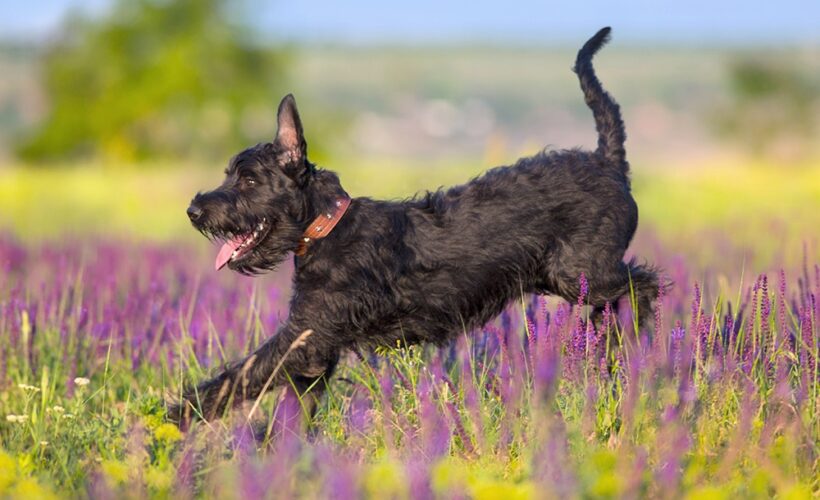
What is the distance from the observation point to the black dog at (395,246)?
A: 458 centimetres

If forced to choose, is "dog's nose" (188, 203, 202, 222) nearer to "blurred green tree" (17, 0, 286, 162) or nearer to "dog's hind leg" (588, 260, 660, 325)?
"dog's hind leg" (588, 260, 660, 325)

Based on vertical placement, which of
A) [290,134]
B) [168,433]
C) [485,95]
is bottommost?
[168,433]

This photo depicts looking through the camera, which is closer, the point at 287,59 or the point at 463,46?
the point at 287,59

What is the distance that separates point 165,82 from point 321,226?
30789mm

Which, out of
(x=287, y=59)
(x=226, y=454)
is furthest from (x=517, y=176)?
(x=287, y=59)

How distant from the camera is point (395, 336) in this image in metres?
4.82

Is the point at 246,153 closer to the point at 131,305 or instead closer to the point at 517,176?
the point at 517,176

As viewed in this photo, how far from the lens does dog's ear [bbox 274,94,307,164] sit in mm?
4645

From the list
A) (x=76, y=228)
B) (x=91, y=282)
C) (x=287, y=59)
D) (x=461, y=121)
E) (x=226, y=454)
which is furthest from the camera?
(x=461, y=121)

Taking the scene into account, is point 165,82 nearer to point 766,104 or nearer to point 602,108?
point 766,104

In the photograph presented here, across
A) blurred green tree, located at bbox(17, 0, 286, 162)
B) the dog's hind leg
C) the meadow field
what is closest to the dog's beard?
the meadow field

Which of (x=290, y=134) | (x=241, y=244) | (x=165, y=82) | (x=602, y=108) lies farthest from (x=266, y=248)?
(x=165, y=82)

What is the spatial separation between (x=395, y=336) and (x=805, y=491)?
6.24 ft

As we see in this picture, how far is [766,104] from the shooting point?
130 feet
